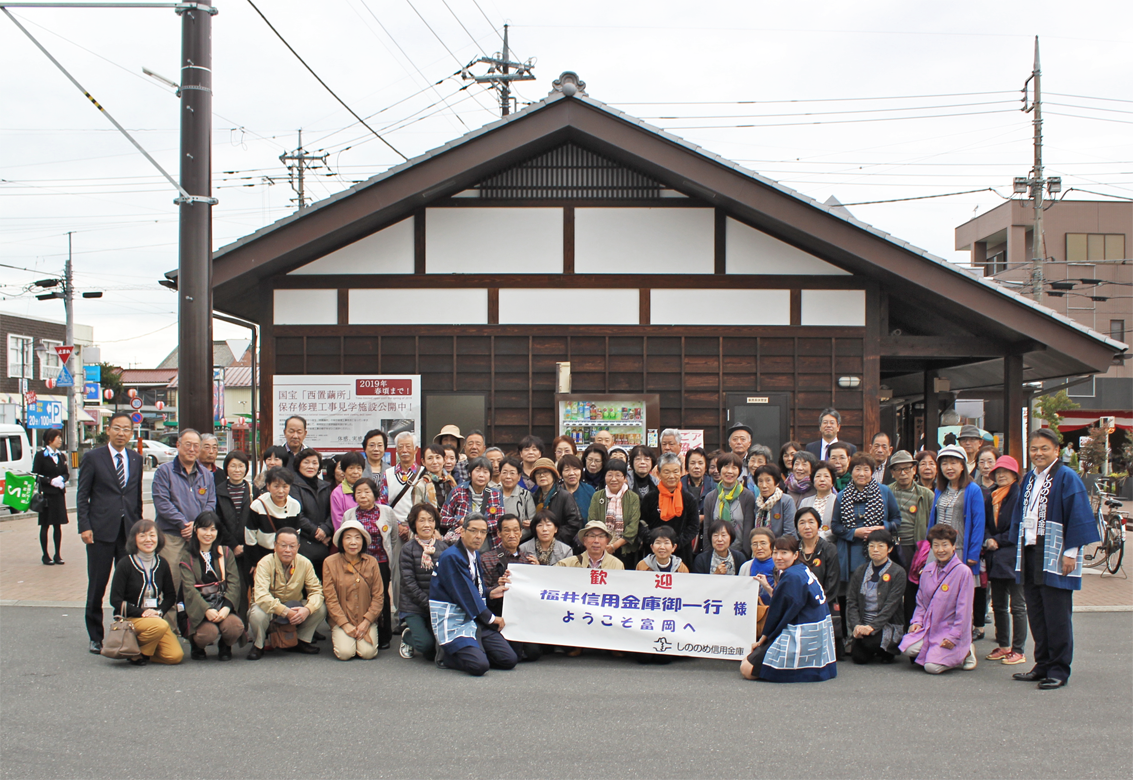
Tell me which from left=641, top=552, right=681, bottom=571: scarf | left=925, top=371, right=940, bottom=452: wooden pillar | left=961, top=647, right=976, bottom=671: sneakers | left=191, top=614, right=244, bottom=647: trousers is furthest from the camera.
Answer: left=925, top=371, right=940, bottom=452: wooden pillar

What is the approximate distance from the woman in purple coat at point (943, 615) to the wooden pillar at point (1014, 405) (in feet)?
19.2

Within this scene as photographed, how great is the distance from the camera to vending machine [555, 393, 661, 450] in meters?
11.2

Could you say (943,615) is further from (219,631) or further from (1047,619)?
(219,631)

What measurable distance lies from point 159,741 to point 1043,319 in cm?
1031

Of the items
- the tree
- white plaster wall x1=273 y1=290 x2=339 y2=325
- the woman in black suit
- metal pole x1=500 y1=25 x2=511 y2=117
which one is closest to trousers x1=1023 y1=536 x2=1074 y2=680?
white plaster wall x1=273 y1=290 x2=339 y2=325

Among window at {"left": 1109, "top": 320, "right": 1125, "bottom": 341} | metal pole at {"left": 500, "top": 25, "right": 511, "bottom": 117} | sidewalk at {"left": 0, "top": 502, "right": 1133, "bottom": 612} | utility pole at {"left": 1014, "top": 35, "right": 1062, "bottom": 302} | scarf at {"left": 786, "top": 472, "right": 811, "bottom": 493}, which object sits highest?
metal pole at {"left": 500, "top": 25, "right": 511, "bottom": 117}

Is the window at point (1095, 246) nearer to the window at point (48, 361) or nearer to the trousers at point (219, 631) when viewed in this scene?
the trousers at point (219, 631)

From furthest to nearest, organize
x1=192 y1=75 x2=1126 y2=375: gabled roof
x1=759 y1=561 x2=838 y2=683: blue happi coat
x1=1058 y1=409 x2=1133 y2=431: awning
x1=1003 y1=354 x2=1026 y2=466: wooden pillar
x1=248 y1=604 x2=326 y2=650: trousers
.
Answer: x1=1058 y1=409 x2=1133 y2=431: awning
x1=1003 y1=354 x2=1026 y2=466: wooden pillar
x1=192 y1=75 x2=1126 y2=375: gabled roof
x1=248 y1=604 x2=326 y2=650: trousers
x1=759 y1=561 x2=838 y2=683: blue happi coat

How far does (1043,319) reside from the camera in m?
10.5

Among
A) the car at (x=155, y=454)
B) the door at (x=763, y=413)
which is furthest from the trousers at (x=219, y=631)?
the car at (x=155, y=454)

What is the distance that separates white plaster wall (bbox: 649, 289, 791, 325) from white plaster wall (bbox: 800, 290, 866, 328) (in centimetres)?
25

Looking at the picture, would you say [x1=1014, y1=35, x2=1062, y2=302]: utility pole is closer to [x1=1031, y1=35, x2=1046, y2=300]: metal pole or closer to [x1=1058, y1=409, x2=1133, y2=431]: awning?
[x1=1031, y1=35, x2=1046, y2=300]: metal pole

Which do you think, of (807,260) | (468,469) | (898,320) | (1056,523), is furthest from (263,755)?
(898,320)

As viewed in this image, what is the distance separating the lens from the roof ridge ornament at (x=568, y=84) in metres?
10.6
